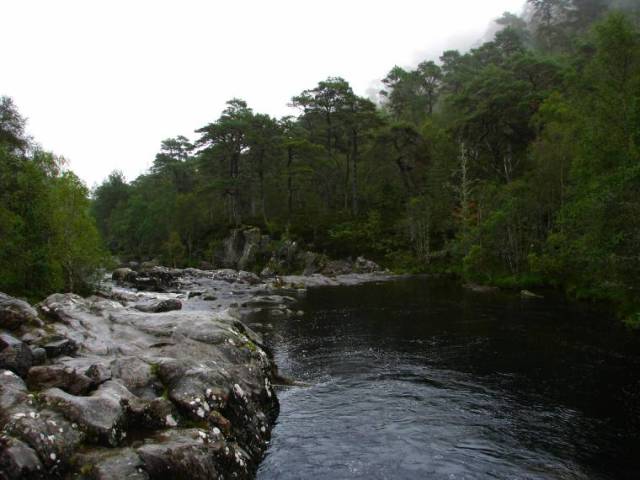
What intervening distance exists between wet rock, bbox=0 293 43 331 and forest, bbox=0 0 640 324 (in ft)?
62.3

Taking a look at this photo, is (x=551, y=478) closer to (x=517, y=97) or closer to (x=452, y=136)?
(x=517, y=97)

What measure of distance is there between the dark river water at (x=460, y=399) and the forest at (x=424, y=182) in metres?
5.49

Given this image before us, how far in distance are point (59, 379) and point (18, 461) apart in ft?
11.2

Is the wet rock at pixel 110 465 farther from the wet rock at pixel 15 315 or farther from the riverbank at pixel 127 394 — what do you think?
the wet rock at pixel 15 315

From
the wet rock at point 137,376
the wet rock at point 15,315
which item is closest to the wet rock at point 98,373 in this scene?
the wet rock at point 137,376

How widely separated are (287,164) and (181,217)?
88.9ft

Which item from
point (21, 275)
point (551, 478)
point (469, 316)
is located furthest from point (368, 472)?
point (21, 275)

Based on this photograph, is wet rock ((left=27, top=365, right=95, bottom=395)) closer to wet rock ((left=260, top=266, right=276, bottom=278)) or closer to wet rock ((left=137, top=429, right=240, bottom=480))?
wet rock ((left=137, top=429, right=240, bottom=480))

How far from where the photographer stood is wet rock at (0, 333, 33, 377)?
11578 millimetres

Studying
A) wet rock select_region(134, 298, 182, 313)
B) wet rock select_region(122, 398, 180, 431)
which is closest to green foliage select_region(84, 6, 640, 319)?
wet rock select_region(134, 298, 182, 313)

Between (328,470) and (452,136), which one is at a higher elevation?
(452,136)

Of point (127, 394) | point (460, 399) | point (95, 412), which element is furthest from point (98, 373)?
point (460, 399)

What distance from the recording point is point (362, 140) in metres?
90.1

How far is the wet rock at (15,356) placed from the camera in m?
11.6
